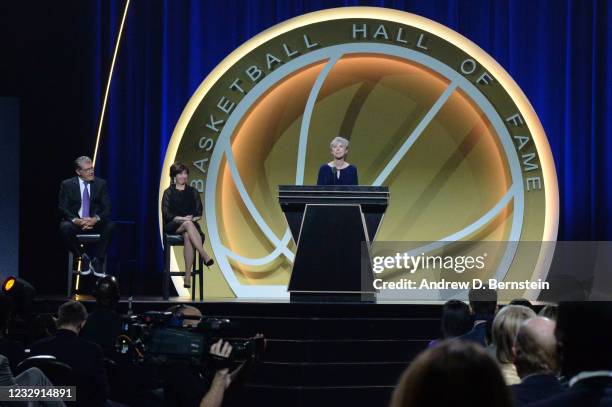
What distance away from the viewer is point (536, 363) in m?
2.53

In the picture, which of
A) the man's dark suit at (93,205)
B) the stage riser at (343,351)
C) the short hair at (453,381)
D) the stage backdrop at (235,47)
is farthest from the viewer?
the stage backdrop at (235,47)

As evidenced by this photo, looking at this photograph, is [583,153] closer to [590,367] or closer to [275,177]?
[275,177]

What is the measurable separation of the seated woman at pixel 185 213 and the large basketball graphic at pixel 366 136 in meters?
0.63

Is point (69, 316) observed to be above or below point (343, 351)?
above

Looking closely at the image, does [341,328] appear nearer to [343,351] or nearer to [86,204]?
[343,351]

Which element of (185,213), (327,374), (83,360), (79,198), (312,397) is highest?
(79,198)

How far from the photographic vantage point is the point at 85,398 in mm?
4117

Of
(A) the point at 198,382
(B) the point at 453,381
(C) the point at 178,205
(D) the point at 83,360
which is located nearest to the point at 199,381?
(A) the point at 198,382

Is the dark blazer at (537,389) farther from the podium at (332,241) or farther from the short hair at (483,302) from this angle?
the podium at (332,241)

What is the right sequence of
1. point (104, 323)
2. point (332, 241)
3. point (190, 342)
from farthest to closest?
point (332, 241) → point (104, 323) → point (190, 342)

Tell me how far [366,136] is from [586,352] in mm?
7701

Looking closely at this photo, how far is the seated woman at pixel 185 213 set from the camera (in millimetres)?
8273

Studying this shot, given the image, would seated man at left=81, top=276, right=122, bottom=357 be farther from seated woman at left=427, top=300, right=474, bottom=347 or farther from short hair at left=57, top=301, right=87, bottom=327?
seated woman at left=427, top=300, right=474, bottom=347

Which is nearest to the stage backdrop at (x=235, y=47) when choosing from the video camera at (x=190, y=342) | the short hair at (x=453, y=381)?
the video camera at (x=190, y=342)
